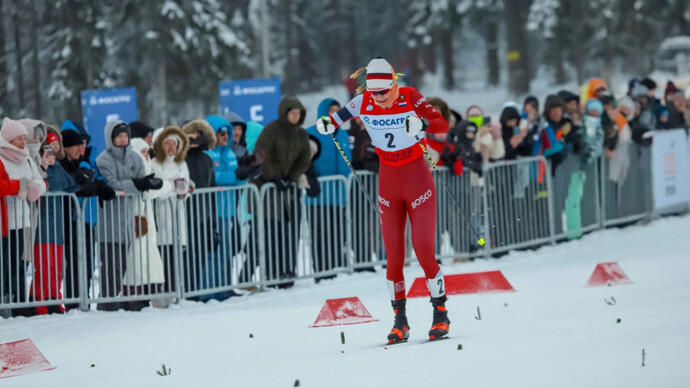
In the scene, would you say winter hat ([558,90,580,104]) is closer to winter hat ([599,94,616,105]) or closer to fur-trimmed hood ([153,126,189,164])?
winter hat ([599,94,616,105])

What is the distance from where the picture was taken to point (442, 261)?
47.3ft

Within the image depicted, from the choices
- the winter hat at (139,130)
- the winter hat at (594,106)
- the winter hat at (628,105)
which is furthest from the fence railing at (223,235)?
the winter hat at (628,105)

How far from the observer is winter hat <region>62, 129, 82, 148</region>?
37.1 ft

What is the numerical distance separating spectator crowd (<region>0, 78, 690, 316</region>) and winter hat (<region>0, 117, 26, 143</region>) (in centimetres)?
1

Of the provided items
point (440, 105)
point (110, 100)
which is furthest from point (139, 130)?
point (110, 100)

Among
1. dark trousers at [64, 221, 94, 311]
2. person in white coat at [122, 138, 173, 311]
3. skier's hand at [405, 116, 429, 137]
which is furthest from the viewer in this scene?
person in white coat at [122, 138, 173, 311]

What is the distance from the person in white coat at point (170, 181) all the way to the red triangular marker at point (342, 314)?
232cm

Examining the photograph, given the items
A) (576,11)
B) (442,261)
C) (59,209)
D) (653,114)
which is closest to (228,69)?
(576,11)

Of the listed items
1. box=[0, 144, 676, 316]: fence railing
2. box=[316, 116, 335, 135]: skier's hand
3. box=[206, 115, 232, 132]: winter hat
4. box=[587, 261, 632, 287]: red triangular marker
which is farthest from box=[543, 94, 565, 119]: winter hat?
box=[316, 116, 335, 135]: skier's hand

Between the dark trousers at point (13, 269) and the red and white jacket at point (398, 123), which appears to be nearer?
the red and white jacket at point (398, 123)

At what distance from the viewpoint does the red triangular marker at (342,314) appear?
388 inches

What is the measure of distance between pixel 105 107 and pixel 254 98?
8.35 ft

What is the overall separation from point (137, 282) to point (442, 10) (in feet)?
135

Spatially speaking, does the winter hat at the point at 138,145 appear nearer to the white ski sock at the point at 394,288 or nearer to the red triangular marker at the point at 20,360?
the red triangular marker at the point at 20,360
